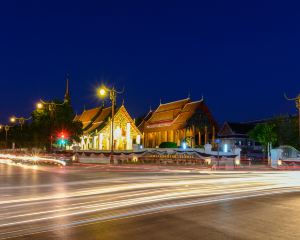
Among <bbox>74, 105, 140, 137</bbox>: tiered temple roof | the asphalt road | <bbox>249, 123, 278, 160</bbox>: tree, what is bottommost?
the asphalt road

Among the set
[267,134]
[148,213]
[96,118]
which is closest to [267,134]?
[267,134]

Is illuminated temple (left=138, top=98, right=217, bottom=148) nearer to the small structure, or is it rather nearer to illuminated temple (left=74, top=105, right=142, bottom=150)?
the small structure

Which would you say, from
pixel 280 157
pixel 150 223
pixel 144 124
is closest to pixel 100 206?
pixel 150 223

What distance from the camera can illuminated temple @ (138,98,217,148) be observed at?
74.6 metres

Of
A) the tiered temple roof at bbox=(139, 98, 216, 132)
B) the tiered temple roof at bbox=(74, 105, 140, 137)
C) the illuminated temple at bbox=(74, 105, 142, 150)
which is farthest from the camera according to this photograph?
the tiered temple roof at bbox=(139, 98, 216, 132)

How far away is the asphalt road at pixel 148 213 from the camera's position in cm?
784

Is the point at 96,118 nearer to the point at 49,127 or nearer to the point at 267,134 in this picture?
the point at 49,127

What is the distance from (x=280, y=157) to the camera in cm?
3769

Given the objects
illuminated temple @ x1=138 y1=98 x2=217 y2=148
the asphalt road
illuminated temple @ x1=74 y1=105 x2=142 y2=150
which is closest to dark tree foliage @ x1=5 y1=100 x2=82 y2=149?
illuminated temple @ x1=74 y1=105 x2=142 y2=150

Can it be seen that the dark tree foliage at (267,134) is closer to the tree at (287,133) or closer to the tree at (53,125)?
the tree at (287,133)

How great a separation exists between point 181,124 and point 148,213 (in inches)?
2572

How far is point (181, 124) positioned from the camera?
75.1 metres

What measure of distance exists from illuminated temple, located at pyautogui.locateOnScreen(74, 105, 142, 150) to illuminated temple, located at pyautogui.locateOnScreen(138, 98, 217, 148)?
26.3 ft

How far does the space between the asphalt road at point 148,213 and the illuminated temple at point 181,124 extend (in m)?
57.2
